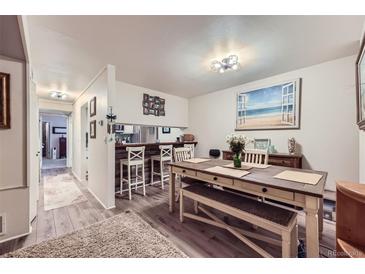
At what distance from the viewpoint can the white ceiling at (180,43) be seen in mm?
1721

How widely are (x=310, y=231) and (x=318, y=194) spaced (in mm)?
301

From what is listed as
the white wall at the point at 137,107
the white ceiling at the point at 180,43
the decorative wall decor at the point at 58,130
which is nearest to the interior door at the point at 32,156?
the white ceiling at the point at 180,43

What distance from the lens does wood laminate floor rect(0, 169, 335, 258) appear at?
156 cm

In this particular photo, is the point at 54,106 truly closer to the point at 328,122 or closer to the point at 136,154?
the point at 136,154

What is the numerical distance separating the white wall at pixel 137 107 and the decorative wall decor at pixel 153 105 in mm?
87

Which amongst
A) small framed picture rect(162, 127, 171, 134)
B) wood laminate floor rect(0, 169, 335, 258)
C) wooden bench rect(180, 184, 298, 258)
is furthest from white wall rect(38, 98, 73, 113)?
wooden bench rect(180, 184, 298, 258)

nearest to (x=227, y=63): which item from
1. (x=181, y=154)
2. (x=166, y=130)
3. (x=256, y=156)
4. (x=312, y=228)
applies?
(x=256, y=156)

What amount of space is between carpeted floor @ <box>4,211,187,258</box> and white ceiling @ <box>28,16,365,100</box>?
2327 mm

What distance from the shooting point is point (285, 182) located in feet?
4.47

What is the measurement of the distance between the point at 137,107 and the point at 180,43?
2.29m

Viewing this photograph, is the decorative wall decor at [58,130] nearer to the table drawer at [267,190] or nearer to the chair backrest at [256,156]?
the chair backrest at [256,156]

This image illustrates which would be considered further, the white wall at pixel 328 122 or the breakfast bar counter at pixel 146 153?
the breakfast bar counter at pixel 146 153
